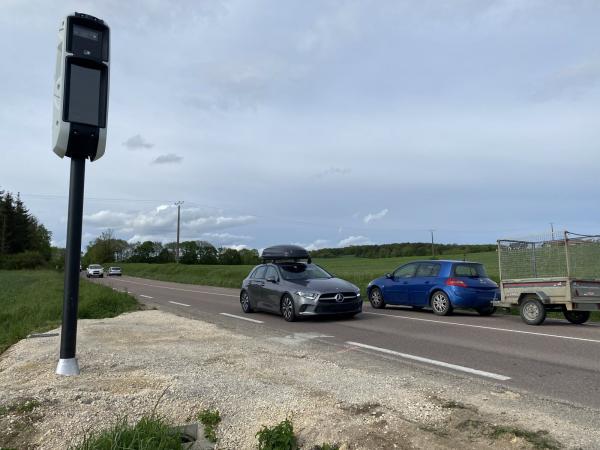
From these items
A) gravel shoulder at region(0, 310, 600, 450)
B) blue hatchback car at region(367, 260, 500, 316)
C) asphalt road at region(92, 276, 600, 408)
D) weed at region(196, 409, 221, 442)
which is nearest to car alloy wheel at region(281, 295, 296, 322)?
asphalt road at region(92, 276, 600, 408)

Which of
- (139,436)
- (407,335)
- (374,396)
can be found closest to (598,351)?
(407,335)

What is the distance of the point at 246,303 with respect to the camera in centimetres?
1486

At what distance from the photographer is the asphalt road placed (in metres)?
6.28

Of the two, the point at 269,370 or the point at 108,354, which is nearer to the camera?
the point at 269,370

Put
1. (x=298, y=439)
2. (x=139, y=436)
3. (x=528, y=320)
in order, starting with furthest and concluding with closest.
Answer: (x=528, y=320)
(x=298, y=439)
(x=139, y=436)

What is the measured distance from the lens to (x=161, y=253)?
110125 millimetres

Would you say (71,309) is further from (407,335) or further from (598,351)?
(598,351)

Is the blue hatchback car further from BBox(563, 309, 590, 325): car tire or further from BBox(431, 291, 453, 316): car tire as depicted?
BBox(563, 309, 590, 325): car tire

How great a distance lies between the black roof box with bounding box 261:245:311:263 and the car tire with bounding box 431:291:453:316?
11.8 feet

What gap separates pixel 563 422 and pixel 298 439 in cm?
235

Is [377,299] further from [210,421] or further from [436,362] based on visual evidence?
[210,421]

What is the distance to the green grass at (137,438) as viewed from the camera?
3.54m

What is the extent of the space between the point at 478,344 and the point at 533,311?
3580 millimetres

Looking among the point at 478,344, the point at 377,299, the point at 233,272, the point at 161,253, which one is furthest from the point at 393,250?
the point at 478,344
